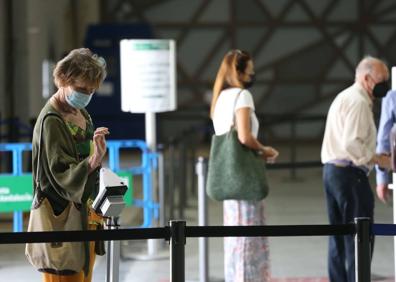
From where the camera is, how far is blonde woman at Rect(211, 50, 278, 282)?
7250mm

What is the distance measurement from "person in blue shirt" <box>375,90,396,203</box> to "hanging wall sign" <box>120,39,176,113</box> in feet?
9.79

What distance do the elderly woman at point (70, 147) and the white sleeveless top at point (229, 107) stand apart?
2437 mm

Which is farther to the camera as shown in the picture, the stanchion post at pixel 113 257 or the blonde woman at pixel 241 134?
the blonde woman at pixel 241 134

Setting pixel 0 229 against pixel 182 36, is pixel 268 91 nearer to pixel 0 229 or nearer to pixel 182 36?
pixel 182 36

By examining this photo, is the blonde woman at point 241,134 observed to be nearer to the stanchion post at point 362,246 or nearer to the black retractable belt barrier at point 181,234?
the black retractable belt barrier at point 181,234

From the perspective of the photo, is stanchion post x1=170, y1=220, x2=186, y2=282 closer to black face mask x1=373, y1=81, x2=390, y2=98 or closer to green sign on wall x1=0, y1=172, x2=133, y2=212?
black face mask x1=373, y1=81, x2=390, y2=98

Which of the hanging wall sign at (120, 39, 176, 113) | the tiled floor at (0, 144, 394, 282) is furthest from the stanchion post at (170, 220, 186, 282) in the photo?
the hanging wall sign at (120, 39, 176, 113)

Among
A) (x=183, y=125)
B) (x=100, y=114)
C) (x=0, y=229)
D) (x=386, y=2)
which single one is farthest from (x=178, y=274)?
(x=386, y=2)

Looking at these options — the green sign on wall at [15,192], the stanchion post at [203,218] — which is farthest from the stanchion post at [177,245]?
the green sign on wall at [15,192]

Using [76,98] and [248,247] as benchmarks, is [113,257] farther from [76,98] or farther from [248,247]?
[248,247]

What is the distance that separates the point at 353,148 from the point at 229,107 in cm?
91

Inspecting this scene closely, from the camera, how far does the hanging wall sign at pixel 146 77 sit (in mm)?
9859

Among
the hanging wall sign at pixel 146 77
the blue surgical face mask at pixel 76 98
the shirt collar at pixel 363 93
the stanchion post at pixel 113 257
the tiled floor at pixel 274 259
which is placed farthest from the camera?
the hanging wall sign at pixel 146 77

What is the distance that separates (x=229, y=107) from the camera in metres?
7.29
